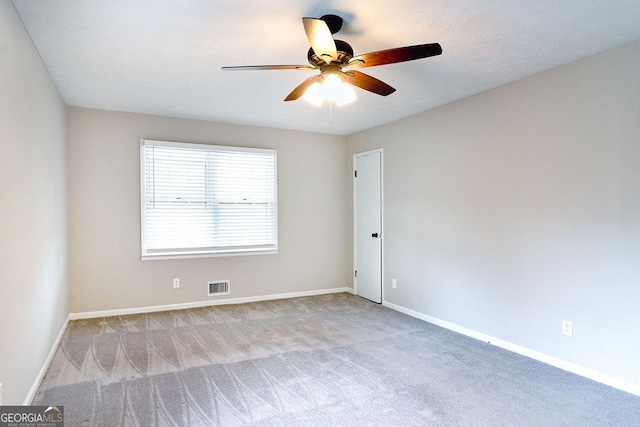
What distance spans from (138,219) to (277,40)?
9.81 ft

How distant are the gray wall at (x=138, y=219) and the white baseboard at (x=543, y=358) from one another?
6.26ft

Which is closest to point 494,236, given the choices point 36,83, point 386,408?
point 386,408

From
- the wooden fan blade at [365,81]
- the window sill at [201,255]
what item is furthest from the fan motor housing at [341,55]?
the window sill at [201,255]

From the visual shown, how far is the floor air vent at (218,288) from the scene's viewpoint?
4801 mm

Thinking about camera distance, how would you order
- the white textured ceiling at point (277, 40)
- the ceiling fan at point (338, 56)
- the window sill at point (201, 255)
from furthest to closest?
the window sill at point (201, 255) → the white textured ceiling at point (277, 40) → the ceiling fan at point (338, 56)

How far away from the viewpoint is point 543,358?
305 centimetres

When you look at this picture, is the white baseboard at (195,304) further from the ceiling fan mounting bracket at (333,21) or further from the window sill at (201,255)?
the ceiling fan mounting bracket at (333,21)

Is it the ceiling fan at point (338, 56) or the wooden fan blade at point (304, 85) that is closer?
the ceiling fan at point (338, 56)

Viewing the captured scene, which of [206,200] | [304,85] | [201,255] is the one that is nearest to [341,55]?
[304,85]

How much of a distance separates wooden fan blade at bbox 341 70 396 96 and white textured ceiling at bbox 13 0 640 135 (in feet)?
0.94

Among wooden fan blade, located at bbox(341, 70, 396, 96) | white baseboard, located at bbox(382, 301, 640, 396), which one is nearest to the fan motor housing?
wooden fan blade, located at bbox(341, 70, 396, 96)

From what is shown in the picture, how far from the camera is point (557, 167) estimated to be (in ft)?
9.72

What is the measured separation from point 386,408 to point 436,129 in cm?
297

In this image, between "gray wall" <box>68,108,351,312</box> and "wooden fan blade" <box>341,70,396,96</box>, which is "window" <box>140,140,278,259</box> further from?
"wooden fan blade" <box>341,70,396,96</box>
